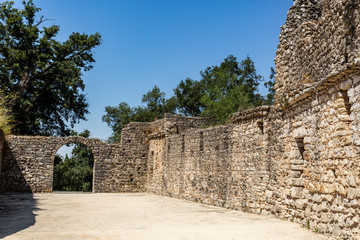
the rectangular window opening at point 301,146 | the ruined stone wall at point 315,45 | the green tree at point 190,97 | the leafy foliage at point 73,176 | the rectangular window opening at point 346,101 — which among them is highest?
the green tree at point 190,97

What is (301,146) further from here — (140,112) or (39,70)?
(140,112)

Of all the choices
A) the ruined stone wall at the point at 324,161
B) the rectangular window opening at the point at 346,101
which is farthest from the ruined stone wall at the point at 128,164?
the rectangular window opening at the point at 346,101

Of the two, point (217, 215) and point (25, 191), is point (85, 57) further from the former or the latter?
point (217, 215)

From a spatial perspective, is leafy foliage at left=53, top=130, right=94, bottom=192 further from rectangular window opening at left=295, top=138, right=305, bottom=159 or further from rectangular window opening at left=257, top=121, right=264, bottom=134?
rectangular window opening at left=295, top=138, right=305, bottom=159

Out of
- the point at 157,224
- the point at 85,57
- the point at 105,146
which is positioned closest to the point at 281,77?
the point at 157,224

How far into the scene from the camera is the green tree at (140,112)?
37237mm

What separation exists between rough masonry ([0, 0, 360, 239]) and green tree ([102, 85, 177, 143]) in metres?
21.2

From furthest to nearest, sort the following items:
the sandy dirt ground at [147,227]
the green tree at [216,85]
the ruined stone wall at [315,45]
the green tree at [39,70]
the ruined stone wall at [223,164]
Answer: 1. the green tree at [216,85]
2. the green tree at [39,70]
3. the ruined stone wall at [223,164]
4. the sandy dirt ground at [147,227]
5. the ruined stone wall at [315,45]

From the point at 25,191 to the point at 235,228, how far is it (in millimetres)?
13558

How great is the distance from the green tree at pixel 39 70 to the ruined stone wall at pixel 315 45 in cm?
2086

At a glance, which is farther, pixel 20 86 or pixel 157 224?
pixel 20 86

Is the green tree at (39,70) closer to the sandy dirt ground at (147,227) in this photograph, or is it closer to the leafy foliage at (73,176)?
the leafy foliage at (73,176)

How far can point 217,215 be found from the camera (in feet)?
29.7

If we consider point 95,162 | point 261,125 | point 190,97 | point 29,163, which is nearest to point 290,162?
point 261,125
